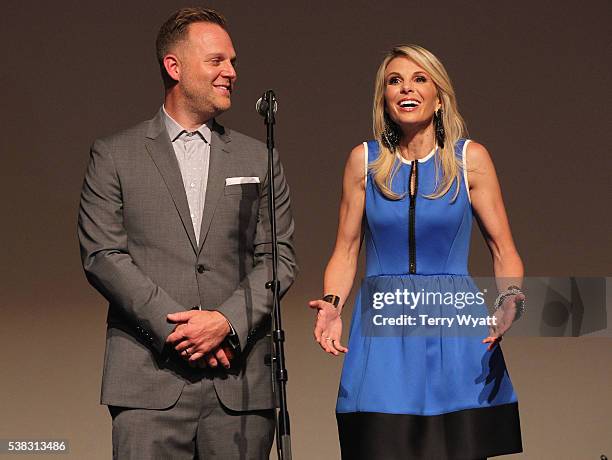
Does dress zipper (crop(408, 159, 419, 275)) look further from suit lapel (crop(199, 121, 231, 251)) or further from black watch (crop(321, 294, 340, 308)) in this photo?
suit lapel (crop(199, 121, 231, 251))

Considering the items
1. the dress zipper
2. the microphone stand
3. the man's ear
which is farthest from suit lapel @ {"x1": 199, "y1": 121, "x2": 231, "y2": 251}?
the dress zipper

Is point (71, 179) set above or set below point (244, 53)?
below

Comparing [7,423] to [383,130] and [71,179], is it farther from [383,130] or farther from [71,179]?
[383,130]

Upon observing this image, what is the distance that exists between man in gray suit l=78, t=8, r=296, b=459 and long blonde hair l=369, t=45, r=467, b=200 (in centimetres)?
32

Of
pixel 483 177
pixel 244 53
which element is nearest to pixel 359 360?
pixel 483 177

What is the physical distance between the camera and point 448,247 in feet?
11.0

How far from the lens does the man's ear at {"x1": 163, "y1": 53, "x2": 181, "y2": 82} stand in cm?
344

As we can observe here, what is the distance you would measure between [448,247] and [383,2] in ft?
7.21

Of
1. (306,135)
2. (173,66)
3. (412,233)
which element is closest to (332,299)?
(412,233)

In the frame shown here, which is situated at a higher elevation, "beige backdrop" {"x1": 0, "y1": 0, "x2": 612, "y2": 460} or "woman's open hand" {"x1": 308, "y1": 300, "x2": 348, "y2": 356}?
"beige backdrop" {"x1": 0, "y1": 0, "x2": 612, "y2": 460}

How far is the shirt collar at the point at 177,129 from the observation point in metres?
3.42

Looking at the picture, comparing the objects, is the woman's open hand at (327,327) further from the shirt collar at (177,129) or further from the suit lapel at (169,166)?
the shirt collar at (177,129)

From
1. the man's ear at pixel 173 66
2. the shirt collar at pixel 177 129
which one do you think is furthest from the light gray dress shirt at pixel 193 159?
the man's ear at pixel 173 66

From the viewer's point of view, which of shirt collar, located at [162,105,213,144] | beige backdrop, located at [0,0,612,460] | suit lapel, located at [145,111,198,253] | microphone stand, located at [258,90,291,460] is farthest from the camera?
beige backdrop, located at [0,0,612,460]
